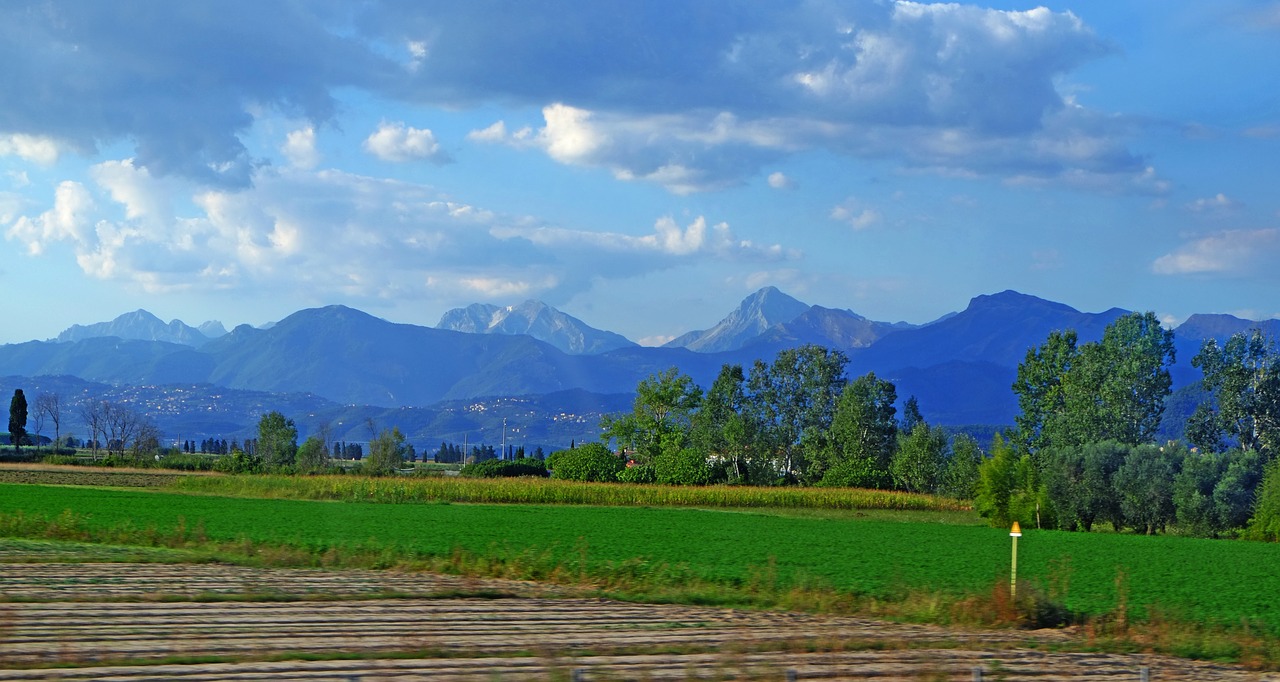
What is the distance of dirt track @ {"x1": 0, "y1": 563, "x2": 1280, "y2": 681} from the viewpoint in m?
14.7

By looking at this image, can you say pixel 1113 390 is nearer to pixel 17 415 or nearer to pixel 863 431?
pixel 863 431

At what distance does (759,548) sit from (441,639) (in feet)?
69.3

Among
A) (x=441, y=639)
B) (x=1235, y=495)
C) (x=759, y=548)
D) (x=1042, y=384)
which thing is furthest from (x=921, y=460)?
(x=441, y=639)

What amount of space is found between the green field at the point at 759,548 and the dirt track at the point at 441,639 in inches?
200

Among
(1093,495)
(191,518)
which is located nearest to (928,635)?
(191,518)

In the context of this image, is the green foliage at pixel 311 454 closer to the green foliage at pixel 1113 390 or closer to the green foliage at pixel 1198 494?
the green foliage at pixel 1113 390

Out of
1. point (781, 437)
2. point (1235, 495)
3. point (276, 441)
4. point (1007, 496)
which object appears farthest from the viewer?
point (276, 441)

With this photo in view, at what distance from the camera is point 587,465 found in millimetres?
87750

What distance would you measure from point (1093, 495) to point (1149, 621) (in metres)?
47.1

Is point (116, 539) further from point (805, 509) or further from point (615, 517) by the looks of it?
point (805, 509)

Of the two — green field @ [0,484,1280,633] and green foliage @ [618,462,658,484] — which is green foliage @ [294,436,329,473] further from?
green field @ [0,484,1280,633]

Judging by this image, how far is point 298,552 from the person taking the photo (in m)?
29.3

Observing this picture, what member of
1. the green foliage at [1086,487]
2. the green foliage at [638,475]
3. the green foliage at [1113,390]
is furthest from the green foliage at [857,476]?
the green foliage at [1086,487]

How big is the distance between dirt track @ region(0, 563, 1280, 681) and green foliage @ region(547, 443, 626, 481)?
63.5m
